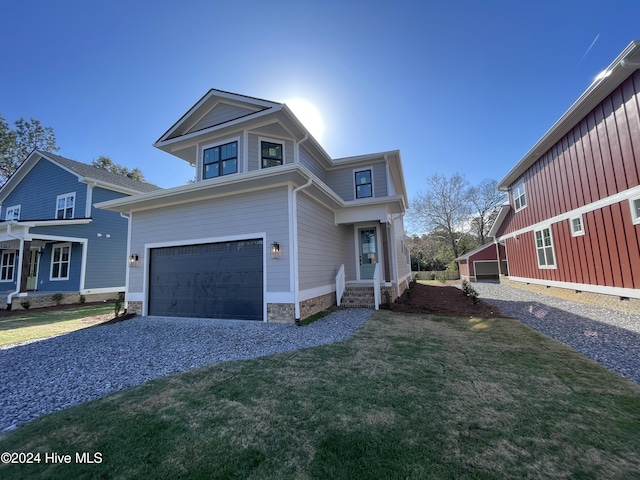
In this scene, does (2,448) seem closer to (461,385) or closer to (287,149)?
(461,385)

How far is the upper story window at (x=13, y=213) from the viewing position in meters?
16.4

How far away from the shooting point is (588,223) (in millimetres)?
8961

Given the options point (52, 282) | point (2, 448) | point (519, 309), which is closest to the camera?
point (2, 448)

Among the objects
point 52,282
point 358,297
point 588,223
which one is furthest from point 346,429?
point 52,282

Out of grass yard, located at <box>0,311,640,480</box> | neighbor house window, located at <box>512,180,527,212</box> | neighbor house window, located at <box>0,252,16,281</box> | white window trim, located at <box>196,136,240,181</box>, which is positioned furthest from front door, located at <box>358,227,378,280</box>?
neighbor house window, located at <box>0,252,16,281</box>

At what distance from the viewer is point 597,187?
8.45m

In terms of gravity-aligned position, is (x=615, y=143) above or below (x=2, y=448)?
above

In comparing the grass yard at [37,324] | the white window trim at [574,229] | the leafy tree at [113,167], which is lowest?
the grass yard at [37,324]

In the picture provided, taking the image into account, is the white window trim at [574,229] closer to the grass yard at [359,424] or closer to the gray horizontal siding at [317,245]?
the grass yard at [359,424]

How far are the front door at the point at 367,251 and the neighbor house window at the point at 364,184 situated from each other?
5.59ft

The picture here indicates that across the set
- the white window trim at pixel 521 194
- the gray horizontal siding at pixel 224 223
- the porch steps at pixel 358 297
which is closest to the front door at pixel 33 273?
the gray horizontal siding at pixel 224 223

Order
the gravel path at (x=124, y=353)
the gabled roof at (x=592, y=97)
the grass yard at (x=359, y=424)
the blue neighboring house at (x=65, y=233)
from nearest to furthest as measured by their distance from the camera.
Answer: the grass yard at (x=359, y=424)
the gravel path at (x=124, y=353)
the gabled roof at (x=592, y=97)
the blue neighboring house at (x=65, y=233)

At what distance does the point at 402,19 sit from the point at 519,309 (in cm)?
995

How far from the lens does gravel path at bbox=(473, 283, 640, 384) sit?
425 cm
